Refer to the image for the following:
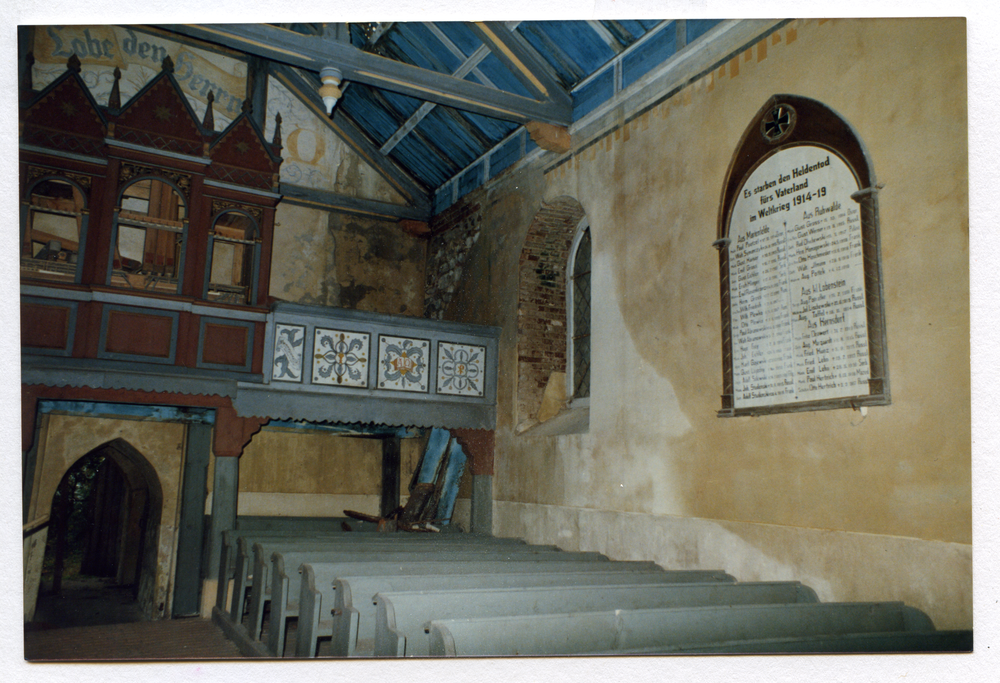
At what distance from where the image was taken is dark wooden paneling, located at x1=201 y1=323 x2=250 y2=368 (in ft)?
23.5

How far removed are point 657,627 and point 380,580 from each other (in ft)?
4.97

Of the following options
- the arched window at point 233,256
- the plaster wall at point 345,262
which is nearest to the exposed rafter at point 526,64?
the arched window at point 233,256

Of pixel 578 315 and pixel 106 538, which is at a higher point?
pixel 578 315

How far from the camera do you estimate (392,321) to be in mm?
8023

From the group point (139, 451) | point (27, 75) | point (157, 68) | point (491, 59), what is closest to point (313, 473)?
point (139, 451)

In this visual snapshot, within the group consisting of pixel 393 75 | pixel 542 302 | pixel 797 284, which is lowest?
pixel 797 284

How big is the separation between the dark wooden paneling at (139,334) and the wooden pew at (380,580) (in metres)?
3.22

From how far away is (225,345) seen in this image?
7246 mm

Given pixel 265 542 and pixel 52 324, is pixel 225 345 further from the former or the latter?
pixel 265 542

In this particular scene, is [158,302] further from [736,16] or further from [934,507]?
[934,507]

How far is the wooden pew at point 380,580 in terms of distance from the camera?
12.6ft

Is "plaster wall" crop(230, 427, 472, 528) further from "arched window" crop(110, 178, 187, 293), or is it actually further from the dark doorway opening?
"arched window" crop(110, 178, 187, 293)

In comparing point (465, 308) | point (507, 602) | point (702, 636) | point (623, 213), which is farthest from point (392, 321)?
point (702, 636)

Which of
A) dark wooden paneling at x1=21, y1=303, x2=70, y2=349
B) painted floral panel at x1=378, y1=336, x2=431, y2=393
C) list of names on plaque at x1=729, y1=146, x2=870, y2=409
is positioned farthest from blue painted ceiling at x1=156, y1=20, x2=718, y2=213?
dark wooden paneling at x1=21, y1=303, x2=70, y2=349
